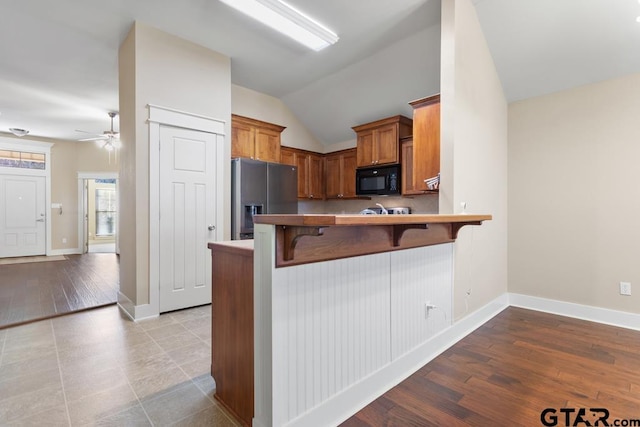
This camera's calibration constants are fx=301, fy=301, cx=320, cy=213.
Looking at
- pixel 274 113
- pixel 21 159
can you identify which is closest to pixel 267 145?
pixel 274 113

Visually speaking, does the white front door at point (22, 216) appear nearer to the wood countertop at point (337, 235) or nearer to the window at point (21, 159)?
the window at point (21, 159)

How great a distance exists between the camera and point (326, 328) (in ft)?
5.12

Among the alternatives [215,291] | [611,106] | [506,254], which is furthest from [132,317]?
[611,106]

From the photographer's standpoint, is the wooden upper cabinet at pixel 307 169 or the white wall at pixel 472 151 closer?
the white wall at pixel 472 151

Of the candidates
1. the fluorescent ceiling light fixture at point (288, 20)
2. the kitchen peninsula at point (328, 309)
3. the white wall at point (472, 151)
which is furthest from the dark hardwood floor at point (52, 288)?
the white wall at point (472, 151)

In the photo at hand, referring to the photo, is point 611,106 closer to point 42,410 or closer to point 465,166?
point 465,166

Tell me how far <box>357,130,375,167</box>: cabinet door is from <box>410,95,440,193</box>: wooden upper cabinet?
1493 mm

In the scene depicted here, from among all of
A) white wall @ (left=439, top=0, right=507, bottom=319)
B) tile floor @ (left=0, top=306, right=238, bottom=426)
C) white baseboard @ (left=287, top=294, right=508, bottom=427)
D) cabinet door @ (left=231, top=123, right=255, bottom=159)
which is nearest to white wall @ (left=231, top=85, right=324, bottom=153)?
cabinet door @ (left=231, top=123, right=255, bottom=159)

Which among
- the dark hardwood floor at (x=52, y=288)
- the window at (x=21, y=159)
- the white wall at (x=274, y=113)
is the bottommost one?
the dark hardwood floor at (x=52, y=288)

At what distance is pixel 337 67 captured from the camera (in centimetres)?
425

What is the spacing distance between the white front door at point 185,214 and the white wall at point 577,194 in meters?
3.76

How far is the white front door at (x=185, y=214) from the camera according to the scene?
325 centimetres

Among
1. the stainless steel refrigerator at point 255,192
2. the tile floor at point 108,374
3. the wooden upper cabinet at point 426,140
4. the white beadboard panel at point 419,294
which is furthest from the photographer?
the stainless steel refrigerator at point 255,192

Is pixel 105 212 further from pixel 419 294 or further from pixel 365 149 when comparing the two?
pixel 419 294
